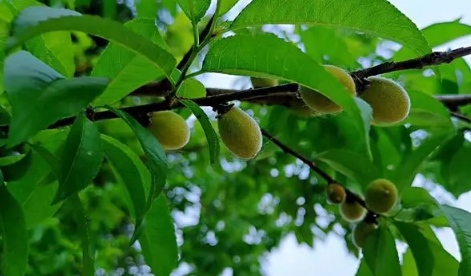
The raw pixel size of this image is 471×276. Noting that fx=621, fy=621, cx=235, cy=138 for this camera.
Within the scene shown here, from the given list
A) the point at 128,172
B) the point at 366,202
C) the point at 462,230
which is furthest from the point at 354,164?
the point at 128,172

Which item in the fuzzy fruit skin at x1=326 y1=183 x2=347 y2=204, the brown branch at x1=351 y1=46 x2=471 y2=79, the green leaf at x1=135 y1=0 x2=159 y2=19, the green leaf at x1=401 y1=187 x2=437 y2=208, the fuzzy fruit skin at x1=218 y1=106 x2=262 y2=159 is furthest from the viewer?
the green leaf at x1=135 y1=0 x2=159 y2=19

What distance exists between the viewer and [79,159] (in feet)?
1.97

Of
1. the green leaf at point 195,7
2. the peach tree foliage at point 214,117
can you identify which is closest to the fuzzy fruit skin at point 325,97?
the peach tree foliage at point 214,117

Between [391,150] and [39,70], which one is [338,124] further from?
[39,70]

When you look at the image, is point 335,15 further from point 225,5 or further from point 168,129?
point 168,129

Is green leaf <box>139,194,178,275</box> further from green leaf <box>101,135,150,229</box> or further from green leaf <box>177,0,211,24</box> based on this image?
green leaf <box>177,0,211,24</box>

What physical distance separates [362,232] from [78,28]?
0.64 metres

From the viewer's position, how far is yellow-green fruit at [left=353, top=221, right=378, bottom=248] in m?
0.97

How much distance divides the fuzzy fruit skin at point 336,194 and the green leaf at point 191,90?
433 mm

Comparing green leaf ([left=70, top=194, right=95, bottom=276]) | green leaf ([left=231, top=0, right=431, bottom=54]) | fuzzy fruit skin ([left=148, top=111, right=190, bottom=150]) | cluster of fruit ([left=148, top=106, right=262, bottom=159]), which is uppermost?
green leaf ([left=231, top=0, right=431, bottom=54])

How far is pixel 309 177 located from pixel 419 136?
361 millimetres

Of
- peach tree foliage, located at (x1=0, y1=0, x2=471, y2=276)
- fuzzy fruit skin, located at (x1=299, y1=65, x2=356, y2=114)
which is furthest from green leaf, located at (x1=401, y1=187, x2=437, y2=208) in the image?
fuzzy fruit skin, located at (x1=299, y1=65, x2=356, y2=114)

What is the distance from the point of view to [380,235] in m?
0.94

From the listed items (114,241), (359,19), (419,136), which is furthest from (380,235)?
(114,241)
